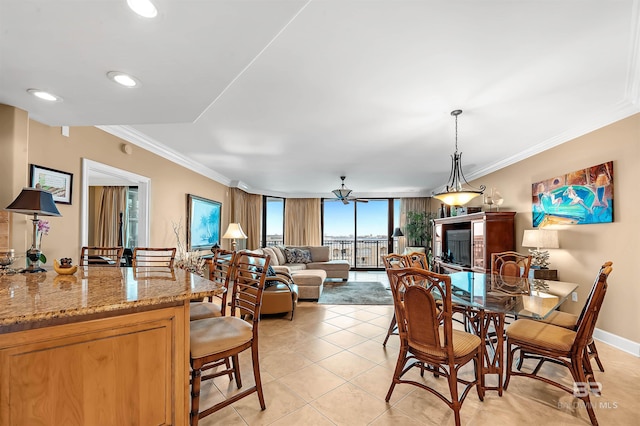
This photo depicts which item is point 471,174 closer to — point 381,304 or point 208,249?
point 381,304

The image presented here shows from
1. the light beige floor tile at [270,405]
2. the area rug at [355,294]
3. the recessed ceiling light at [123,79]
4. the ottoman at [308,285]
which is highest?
the recessed ceiling light at [123,79]

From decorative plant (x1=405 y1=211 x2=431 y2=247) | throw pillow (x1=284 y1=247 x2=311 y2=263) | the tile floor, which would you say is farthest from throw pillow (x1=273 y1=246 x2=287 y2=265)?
the tile floor

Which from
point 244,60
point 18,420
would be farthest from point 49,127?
point 18,420

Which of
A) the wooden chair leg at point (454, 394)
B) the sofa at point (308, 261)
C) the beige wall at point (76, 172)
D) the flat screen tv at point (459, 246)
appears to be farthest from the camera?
the sofa at point (308, 261)

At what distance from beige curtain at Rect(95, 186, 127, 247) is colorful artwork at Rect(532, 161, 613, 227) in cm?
805

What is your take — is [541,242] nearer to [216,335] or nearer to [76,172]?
[216,335]

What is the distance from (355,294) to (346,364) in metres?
2.97

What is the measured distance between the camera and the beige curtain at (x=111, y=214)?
629 cm

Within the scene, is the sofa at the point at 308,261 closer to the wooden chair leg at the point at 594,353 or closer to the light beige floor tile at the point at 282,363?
the light beige floor tile at the point at 282,363

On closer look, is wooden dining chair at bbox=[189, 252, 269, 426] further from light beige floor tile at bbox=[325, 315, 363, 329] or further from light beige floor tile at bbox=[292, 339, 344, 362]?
light beige floor tile at bbox=[325, 315, 363, 329]

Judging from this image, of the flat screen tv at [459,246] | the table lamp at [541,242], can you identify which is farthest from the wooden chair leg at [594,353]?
the flat screen tv at [459,246]

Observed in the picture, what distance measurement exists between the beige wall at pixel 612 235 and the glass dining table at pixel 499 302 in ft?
2.73

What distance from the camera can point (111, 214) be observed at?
634 cm

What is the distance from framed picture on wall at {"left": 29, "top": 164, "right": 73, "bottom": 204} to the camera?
2537 millimetres
